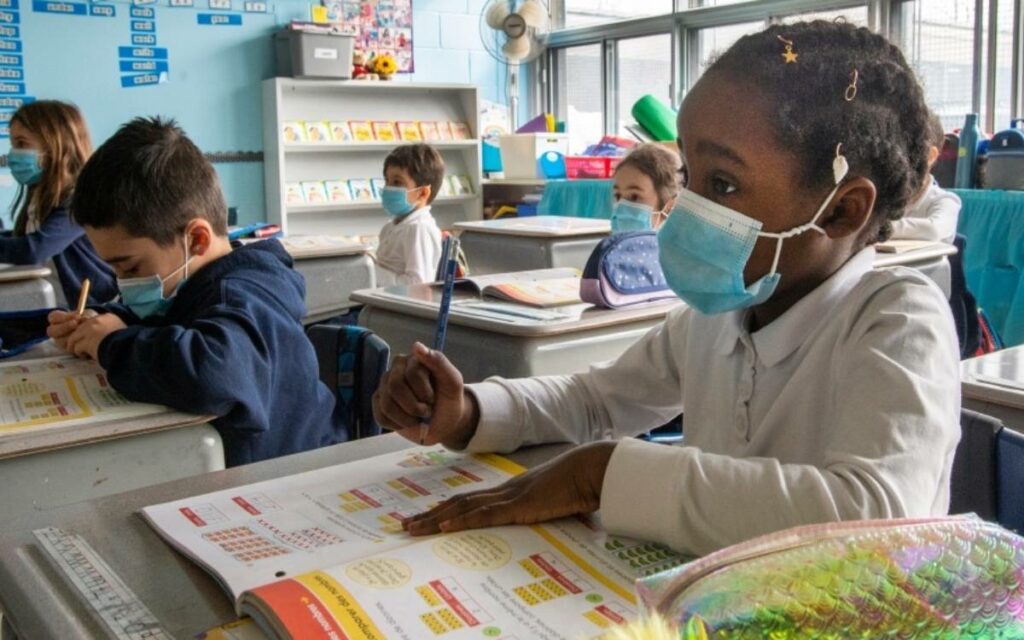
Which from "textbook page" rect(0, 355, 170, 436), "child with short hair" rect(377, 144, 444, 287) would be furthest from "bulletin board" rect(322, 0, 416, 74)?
"textbook page" rect(0, 355, 170, 436)

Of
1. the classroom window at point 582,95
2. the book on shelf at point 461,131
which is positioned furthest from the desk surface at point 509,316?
the classroom window at point 582,95

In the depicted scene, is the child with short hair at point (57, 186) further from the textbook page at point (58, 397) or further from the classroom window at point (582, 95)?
the classroom window at point (582, 95)

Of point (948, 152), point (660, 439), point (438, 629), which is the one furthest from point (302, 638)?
point (948, 152)

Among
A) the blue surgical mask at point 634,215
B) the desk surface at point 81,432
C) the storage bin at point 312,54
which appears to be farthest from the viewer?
the storage bin at point 312,54

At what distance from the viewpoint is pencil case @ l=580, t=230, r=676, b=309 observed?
7.13 feet

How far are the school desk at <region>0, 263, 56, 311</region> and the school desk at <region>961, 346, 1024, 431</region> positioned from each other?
271 centimetres

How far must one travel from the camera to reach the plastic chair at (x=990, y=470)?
98 centimetres

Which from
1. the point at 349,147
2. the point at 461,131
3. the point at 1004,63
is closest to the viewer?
the point at 1004,63

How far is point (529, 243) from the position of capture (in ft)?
12.0

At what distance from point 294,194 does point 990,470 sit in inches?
219

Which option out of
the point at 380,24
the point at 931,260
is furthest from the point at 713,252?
the point at 380,24

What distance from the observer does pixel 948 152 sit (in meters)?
4.23

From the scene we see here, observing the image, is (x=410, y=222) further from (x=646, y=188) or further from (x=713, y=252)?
(x=713, y=252)

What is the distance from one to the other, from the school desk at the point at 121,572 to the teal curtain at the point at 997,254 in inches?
142
